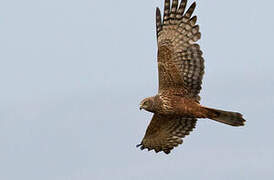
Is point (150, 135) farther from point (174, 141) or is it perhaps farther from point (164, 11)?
point (164, 11)

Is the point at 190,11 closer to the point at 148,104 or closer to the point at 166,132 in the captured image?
the point at 148,104

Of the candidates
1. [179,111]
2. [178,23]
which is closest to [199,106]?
[179,111]

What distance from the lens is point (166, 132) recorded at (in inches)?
901

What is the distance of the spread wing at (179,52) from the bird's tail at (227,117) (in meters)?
0.55

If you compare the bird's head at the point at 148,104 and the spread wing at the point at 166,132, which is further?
the spread wing at the point at 166,132

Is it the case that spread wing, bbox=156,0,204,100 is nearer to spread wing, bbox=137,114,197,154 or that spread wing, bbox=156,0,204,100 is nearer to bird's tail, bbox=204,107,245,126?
bird's tail, bbox=204,107,245,126

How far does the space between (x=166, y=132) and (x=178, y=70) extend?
1.54 m

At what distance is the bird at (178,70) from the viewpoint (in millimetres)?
21656

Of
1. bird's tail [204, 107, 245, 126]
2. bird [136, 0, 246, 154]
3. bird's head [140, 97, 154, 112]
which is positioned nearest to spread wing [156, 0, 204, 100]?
bird [136, 0, 246, 154]

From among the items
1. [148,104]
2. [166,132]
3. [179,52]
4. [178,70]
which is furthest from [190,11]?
[166,132]

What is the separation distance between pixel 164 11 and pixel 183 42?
2.43 feet

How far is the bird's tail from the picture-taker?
21203 mm

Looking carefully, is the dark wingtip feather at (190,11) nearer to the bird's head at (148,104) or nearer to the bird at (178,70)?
the bird at (178,70)

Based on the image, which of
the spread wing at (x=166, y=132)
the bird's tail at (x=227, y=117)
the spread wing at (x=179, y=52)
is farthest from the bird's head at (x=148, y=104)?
the bird's tail at (x=227, y=117)
